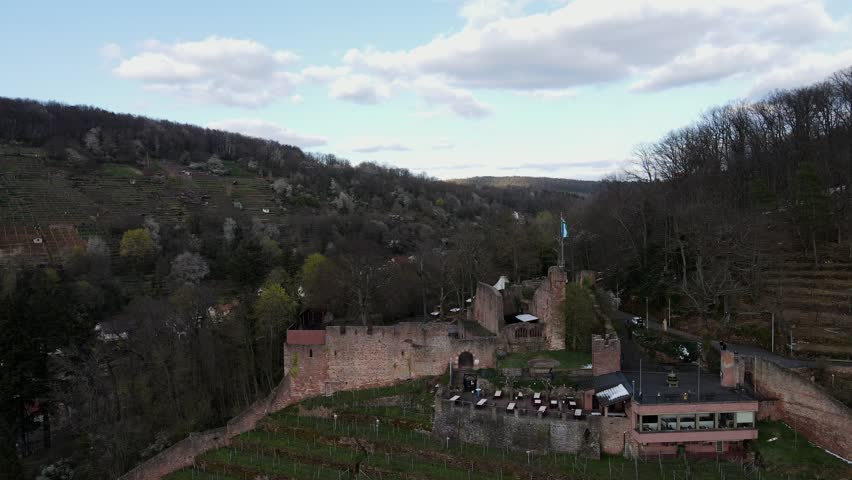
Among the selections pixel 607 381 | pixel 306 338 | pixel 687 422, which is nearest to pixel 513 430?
Answer: pixel 607 381

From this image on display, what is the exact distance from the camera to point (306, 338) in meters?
36.1

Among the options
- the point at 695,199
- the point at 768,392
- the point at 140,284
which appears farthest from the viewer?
the point at 140,284

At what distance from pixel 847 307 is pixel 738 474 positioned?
1705 cm

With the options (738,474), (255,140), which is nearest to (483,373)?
(738,474)

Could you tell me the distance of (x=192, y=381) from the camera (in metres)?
39.9

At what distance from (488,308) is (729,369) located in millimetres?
13949

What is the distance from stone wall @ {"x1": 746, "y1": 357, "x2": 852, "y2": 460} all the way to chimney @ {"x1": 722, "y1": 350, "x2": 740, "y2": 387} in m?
1.07

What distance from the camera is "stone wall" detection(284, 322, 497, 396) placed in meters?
34.4

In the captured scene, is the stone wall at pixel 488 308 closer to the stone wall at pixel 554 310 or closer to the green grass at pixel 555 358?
the green grass at pixel 555 358

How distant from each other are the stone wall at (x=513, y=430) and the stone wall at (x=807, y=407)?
8.55 meters

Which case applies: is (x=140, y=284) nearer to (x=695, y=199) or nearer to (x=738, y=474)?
(x=695, y=199)

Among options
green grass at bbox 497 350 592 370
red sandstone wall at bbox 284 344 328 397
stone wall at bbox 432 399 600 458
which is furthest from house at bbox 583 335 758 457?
red sandstone wall at bbox 284 344 328 397

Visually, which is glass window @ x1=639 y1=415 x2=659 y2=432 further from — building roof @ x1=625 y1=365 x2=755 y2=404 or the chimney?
the chimney

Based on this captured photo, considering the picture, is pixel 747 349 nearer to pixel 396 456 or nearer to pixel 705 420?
pixel 705 420
